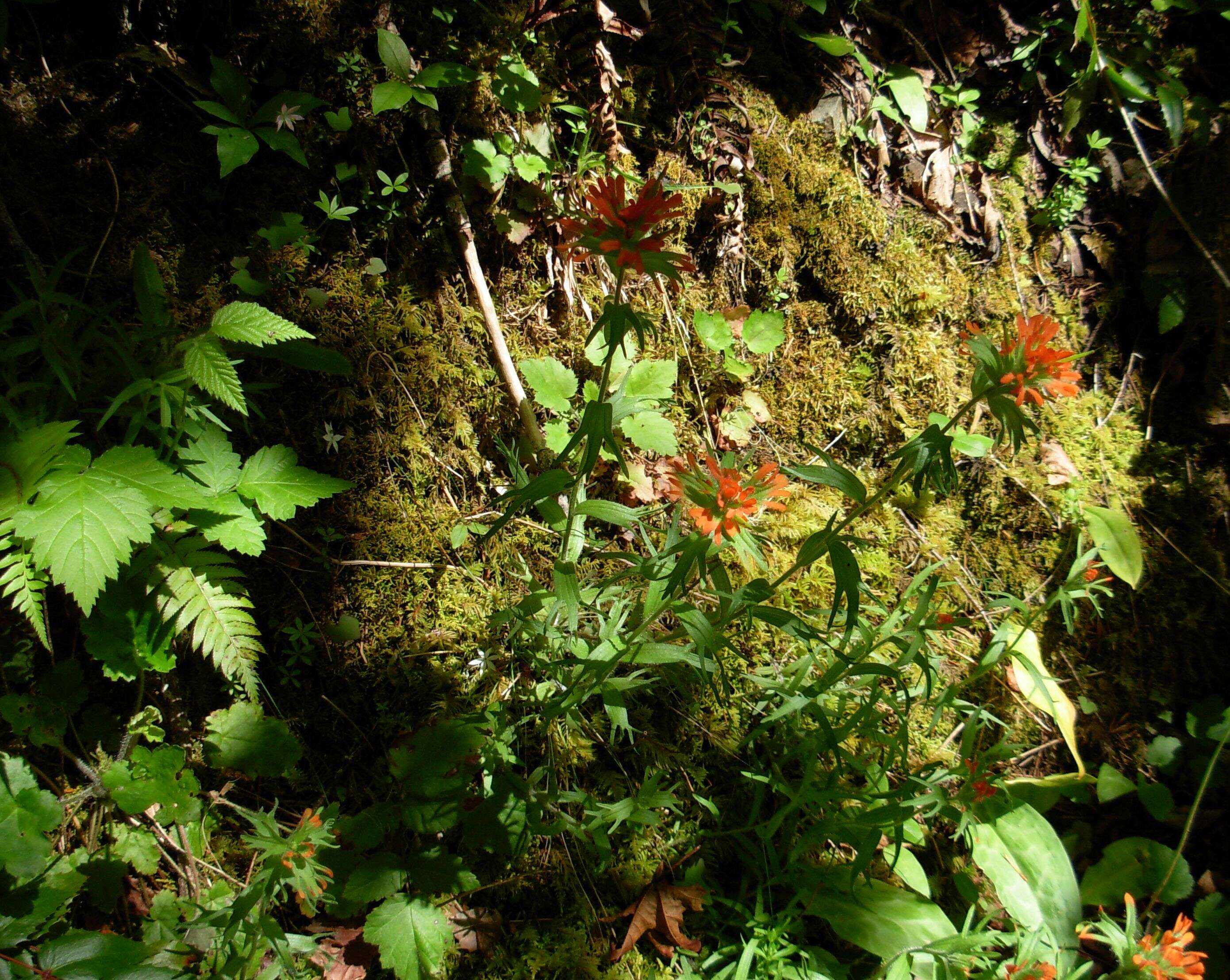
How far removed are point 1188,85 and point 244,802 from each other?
4.01 metres

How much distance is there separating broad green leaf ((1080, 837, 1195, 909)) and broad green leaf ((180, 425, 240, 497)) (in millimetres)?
2626

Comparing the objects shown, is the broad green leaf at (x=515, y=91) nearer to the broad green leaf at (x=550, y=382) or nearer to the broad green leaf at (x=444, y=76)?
the broad green leaf at (x=444, y=76)

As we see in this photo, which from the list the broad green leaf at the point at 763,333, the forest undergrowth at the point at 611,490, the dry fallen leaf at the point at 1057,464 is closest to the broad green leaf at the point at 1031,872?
the forest undergrowth at the point at 611,490

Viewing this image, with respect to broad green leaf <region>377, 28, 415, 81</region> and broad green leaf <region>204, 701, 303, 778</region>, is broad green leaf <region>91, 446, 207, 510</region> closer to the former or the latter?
broad green leaf <region>204, 701, 303, 778</region>

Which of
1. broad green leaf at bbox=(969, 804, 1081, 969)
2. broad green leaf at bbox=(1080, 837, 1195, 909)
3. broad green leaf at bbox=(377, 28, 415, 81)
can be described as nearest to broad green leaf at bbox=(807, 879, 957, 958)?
broad green leaf at bbox=(969, 804, 1081, 969)

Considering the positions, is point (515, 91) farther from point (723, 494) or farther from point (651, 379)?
point (723, 494)

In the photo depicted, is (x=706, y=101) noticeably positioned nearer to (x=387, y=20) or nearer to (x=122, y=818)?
(x=387, y=20)

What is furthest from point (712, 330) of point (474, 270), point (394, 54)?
point (394, 54)

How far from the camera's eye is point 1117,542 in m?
2.33

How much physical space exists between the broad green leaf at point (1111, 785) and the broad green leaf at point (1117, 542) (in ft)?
1.97

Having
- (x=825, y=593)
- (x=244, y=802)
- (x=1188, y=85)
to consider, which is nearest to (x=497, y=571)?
(x=244, y=802)

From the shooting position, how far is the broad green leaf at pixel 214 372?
1408 millimetres

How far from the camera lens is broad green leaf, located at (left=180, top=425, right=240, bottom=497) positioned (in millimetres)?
1561

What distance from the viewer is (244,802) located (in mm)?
1688
